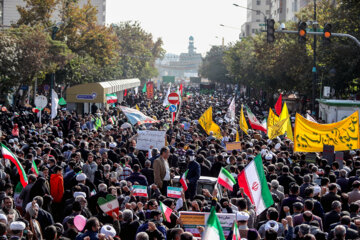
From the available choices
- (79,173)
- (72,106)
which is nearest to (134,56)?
(72,106)

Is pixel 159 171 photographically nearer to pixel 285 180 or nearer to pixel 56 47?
pixel 285 180

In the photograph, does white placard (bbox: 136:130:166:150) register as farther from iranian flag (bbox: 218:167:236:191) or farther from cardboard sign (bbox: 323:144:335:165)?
iranian flag (bbox: 218:167:236:191)

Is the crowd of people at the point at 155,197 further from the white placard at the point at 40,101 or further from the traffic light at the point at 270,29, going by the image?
the white placard at the point at 40,101

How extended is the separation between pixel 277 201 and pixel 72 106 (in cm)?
3097

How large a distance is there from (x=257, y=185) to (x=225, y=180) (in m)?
1.63

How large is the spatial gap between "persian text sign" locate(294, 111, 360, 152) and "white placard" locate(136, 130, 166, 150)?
439 cm

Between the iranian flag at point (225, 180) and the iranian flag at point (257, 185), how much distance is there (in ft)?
3.77

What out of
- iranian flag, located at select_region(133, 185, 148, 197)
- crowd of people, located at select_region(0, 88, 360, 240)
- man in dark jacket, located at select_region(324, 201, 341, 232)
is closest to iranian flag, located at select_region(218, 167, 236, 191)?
crowd of people, located at select_region(0, 88, 360, 240)

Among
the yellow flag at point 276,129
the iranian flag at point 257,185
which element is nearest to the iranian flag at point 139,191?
the iranian flag at point 257,185

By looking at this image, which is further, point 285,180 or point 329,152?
point 329,152

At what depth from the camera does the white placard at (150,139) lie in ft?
59.4

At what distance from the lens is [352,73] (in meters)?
37.5

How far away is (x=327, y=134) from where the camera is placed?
50.5 feet

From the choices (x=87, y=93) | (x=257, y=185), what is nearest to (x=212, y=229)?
(x=257, y=185)
